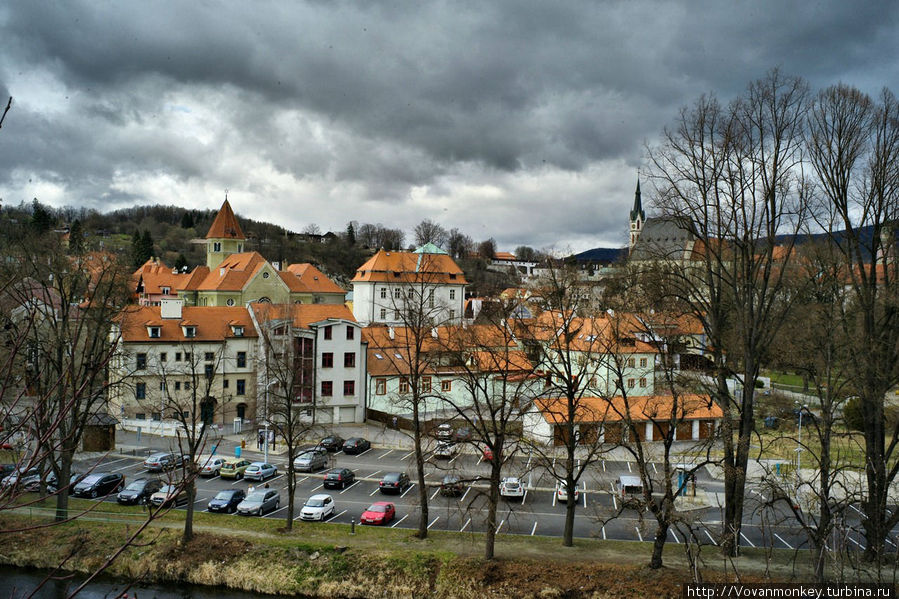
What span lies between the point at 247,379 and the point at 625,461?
2534 cm

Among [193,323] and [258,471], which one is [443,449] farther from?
[193,323]

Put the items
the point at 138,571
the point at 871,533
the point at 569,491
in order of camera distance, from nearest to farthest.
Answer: the point at 871,533
the point at 569,491
the point at 138,571

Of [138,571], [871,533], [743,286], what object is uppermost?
[743,286]

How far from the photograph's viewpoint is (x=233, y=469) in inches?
1171

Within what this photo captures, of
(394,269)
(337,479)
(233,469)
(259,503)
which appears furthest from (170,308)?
(394,269)

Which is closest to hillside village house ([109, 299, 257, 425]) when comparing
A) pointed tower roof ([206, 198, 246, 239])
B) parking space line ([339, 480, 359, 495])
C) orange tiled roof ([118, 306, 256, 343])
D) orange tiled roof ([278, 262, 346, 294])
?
orange tiled roof ([118, 306, 256, 343])

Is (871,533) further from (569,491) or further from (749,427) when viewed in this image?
(569,491)

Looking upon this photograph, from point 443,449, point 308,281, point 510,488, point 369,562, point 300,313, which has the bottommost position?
point 369,562

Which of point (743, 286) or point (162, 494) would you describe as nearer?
point (743, 286)

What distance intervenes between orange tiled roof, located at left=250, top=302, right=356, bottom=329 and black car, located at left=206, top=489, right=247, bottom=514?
50.4ft

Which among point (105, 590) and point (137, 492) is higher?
point (137, 492)

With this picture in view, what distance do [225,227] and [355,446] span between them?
57.2 meters

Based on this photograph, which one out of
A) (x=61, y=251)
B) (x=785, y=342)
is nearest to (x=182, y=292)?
Result: (x=61, y=251)

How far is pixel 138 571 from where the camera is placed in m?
21.5
